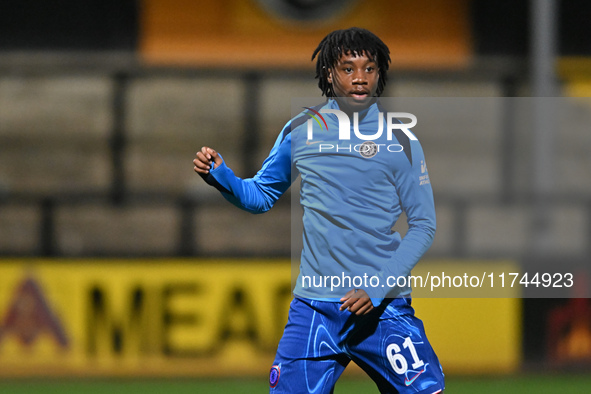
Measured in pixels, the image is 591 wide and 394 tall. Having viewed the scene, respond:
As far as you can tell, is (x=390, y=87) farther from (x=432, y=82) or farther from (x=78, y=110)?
(x=78, y=110)

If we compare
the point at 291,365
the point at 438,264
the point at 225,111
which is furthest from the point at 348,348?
the point at 225,111

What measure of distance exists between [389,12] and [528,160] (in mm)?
2557

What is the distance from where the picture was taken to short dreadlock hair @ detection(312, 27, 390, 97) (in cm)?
301

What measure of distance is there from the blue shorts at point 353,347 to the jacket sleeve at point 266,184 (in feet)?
1.21

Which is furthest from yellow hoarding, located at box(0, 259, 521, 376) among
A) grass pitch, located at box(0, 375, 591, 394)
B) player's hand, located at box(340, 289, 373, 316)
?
player's hand, located at box(340, 289, 373, 316)

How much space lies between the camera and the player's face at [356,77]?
3002 mm

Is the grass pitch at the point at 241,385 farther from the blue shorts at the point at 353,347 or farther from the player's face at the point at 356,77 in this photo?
the player's face at the point at 356,77

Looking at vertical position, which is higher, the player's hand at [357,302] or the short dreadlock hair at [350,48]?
the short dreadlock hair at [350,48]

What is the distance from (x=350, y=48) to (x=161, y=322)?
5.34 metres

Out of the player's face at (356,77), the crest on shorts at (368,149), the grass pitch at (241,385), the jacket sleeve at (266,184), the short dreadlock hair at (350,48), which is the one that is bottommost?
the grass pitch at (241,385)

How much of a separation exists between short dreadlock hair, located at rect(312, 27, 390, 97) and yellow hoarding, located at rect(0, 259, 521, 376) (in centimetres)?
504

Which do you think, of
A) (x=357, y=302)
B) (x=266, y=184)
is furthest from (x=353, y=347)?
(x=266, y=184)

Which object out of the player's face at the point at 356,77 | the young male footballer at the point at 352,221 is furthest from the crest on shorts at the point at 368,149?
the player's face at the point at 356,77

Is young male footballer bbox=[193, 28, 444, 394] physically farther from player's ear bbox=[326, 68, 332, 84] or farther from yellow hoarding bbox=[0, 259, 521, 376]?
yellow hoarding bbox=[0, 259, 521, 376]
